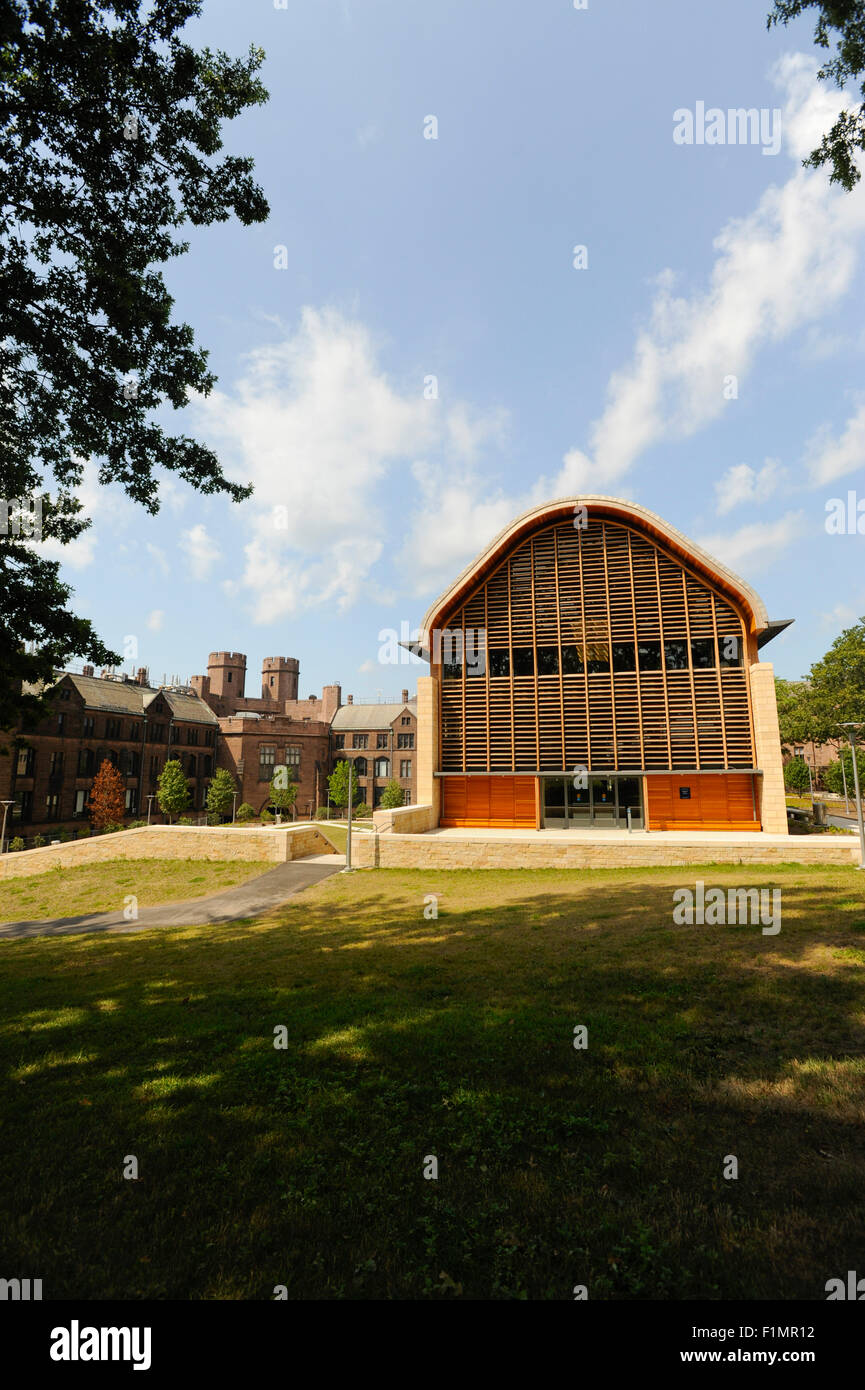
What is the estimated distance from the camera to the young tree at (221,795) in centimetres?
5953

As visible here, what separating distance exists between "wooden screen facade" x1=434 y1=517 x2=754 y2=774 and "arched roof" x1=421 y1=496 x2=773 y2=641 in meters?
0.37

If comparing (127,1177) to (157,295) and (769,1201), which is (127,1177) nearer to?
(769,1201)

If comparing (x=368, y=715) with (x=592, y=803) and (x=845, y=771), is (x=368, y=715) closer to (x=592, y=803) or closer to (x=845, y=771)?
(x=592, y=803)

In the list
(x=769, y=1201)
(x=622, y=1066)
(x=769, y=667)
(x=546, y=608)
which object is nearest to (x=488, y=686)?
(x=546, y=608)

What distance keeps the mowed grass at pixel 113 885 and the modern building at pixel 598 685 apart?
10859 millimetres

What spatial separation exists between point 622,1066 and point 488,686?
24681 mm

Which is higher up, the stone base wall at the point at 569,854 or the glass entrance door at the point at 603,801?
the glass entrance door at the point at 603,801

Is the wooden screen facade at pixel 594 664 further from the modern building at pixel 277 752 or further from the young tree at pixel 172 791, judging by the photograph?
the modern building at pixel 277 752

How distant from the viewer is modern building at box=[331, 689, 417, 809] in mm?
74188

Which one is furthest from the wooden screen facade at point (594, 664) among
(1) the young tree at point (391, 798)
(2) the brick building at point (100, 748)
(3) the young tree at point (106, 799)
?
(3) the young tree at point (106, 799)

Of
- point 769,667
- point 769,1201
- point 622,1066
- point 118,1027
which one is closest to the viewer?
point 769,1201

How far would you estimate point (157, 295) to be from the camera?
33.2ft

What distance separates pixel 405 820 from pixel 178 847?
1010 cm
